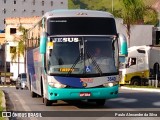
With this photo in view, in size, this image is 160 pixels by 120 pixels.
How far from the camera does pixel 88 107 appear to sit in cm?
2159

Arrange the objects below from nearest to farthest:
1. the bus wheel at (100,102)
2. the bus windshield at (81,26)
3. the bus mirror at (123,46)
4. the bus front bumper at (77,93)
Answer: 1. the bus front bumper at (77,93)
2. the bus mirror at (123,46)
3. the bus windshield at (81,26)
4. the bus wheel at (100,102)

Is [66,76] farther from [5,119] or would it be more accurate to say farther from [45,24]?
[5,119]

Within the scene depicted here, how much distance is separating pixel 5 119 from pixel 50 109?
5772mm

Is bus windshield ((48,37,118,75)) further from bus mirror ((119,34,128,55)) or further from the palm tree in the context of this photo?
the palm tree

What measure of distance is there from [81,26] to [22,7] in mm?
130900

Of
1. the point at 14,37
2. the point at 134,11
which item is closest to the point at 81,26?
the point at 134,11

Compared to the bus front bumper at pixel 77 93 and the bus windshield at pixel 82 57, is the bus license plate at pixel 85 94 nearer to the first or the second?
the bus front bumper at pixel 77 93

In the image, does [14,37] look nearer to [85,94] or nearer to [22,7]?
[22,7]

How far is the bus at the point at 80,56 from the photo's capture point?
2019 centimetres

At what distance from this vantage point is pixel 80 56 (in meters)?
20.4

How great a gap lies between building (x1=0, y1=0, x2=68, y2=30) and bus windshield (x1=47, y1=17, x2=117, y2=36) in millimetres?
127462

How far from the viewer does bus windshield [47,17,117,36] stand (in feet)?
68.1

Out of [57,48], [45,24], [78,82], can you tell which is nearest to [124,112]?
[78,82]

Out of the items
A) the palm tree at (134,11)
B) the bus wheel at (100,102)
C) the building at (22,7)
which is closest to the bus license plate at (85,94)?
the bus wheel at (100,102)
